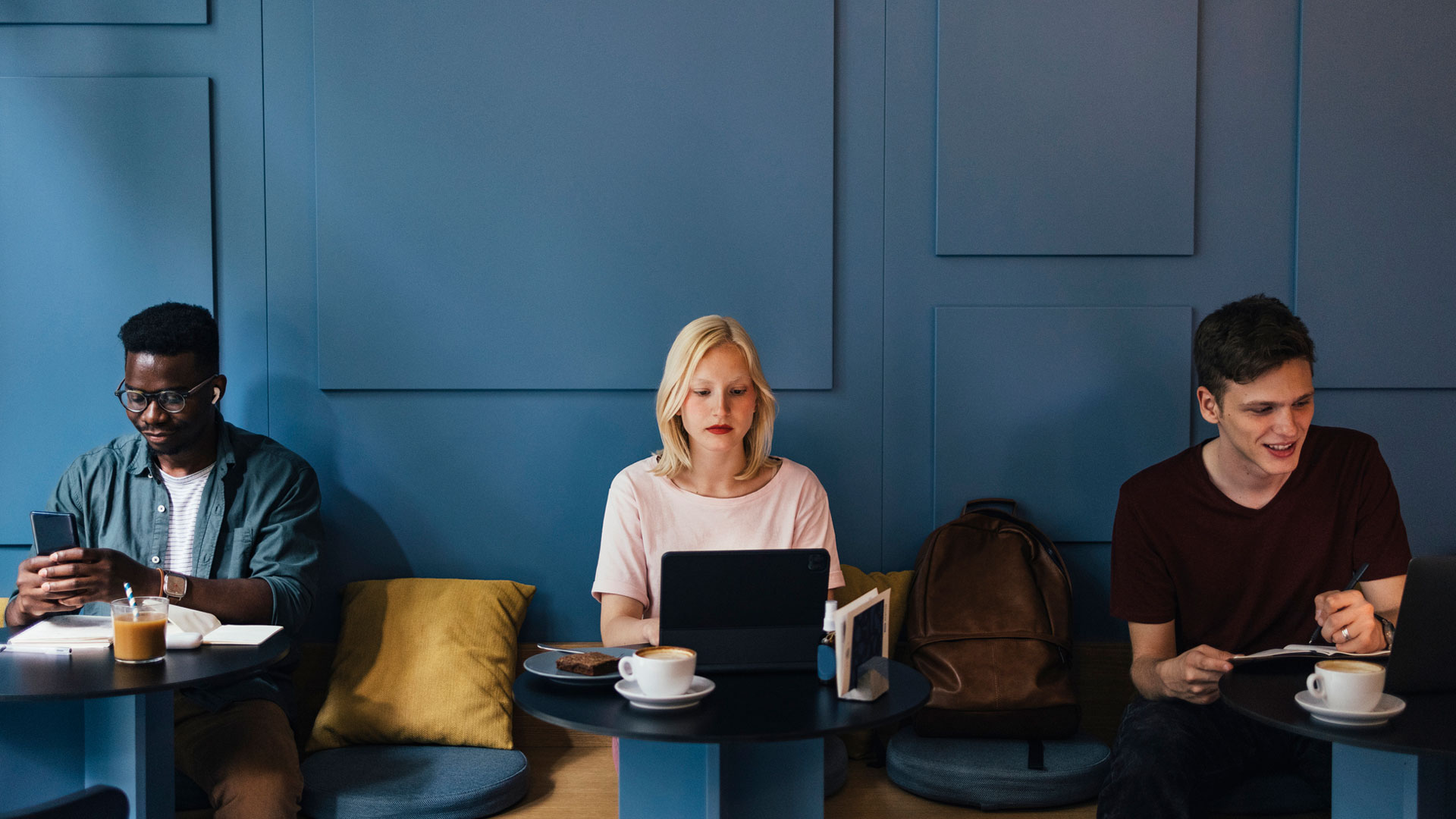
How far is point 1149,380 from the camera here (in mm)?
3105

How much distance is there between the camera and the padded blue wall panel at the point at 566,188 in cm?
304

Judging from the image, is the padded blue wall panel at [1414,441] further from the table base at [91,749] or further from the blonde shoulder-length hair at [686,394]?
the table base at [91,749]

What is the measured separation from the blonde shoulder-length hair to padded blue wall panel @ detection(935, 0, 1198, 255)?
2.76 ft

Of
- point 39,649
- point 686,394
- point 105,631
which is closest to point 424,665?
point 105,631

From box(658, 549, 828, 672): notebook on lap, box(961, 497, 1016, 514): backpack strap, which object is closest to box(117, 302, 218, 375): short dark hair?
box(658, 549, 828, 672): notebook on lap

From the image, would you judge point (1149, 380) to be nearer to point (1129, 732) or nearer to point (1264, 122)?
point (1264, 122)

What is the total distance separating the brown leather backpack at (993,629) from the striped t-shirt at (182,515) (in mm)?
2040

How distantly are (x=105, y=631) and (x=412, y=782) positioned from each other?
2.63ft

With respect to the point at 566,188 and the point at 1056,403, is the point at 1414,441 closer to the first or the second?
the point at 1056,403

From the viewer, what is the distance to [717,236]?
308 cm

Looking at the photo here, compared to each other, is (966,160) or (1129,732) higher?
(966,160)

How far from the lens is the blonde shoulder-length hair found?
8.57 feet

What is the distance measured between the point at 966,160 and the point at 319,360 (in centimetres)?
Answer: 211

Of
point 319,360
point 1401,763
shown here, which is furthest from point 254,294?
point 1401,763
